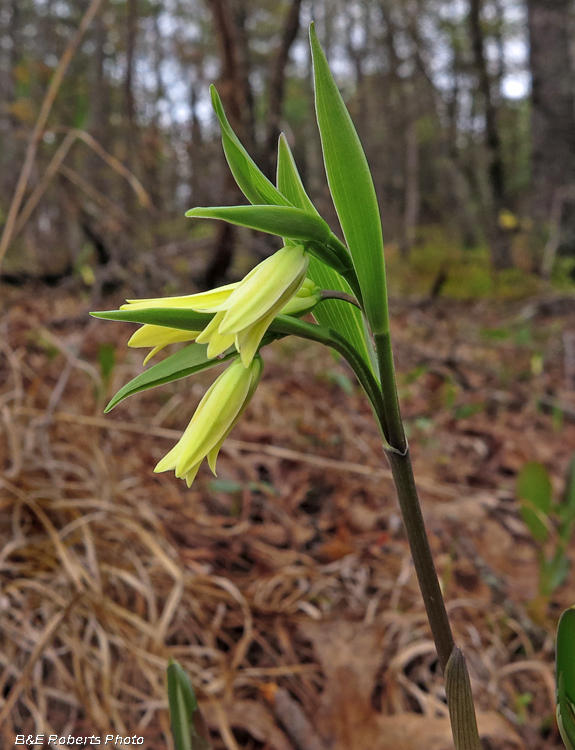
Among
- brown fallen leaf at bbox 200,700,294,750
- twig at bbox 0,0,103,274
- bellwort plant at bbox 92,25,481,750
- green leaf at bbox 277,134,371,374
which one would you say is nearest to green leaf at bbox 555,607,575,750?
bellwort plant at bbox 92,25,481,750

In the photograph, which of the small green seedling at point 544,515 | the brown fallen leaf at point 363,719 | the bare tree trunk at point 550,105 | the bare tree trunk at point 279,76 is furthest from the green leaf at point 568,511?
the bare tree trunk at point 550,105

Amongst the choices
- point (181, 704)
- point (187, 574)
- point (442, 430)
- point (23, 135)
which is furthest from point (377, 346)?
point (23, 135)

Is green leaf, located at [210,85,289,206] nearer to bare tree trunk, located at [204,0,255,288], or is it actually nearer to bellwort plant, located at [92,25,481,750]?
bellwort plant, located at [92,25,481,750]

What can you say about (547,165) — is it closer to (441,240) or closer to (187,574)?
(187,574)

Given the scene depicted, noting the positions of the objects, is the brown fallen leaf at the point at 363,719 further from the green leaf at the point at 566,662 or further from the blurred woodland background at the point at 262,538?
the green leaf at the point at 566,662

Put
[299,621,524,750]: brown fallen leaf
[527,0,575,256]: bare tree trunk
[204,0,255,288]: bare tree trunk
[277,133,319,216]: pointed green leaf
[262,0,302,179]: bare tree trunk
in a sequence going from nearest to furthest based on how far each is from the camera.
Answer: [277,133,319,216]: pointed green leaf → [299,621,524,750]: brown fallen leaf → [204,0,255,288]: bare tree trunk → [262,0,302,179]: bare tree trunk → [527,0,575,256]: bare tree trunk

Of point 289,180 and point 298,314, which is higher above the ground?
point 289,180

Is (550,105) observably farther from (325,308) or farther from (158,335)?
(158,335)

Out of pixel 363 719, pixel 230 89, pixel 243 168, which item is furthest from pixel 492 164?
pixel 243 168
